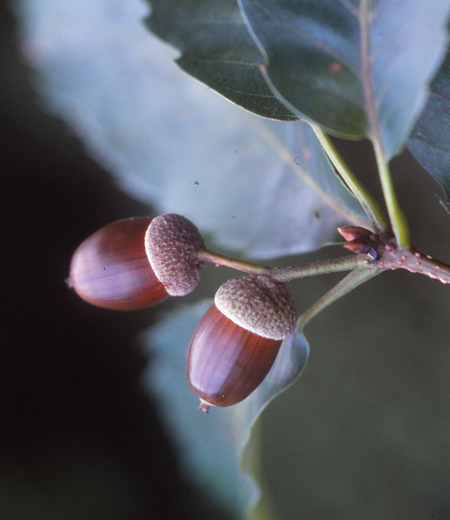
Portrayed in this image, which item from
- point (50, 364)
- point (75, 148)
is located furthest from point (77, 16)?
point (50, 364)

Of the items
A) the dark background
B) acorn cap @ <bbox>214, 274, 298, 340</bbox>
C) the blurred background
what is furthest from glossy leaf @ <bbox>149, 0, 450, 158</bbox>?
the dark background

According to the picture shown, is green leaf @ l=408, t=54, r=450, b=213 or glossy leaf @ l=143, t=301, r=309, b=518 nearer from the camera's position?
green leaf @ l=408, t=54, r=450, b=213

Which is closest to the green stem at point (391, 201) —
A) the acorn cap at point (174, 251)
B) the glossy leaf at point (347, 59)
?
the glossy leaf at point (347, 59)

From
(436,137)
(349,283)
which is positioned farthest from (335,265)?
(436,137)

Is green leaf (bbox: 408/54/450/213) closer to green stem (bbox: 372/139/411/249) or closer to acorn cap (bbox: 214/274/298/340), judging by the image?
green stem (bbox: 372/139/411/249)

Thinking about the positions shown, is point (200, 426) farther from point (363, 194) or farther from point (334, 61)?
point (334, 61)
